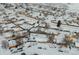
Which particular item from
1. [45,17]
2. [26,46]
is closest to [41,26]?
[45,17]

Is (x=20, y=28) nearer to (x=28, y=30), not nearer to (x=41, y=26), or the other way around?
(x=28, y=30)

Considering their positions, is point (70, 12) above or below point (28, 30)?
above

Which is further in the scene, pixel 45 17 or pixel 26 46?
pixel 45 17

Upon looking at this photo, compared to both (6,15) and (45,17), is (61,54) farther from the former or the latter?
(6,15)
